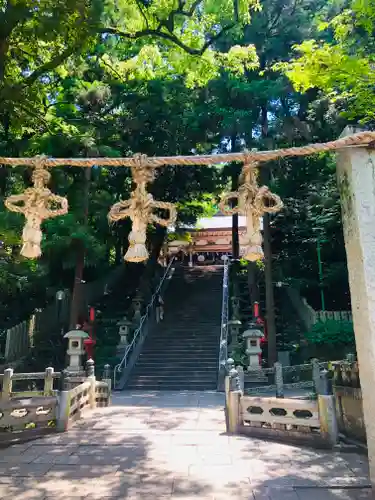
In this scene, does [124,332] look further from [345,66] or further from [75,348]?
[345,66]

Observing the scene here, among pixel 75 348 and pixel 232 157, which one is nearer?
pixel 232 157

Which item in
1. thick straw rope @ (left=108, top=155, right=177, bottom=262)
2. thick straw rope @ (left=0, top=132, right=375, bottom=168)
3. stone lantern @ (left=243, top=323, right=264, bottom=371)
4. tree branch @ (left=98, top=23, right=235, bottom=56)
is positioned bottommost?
stone lantern @ (left=243, top=323, right=264, bottom=371)

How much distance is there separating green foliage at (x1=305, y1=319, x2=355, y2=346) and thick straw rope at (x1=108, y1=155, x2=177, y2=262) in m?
12.5

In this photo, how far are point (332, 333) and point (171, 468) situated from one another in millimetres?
11902

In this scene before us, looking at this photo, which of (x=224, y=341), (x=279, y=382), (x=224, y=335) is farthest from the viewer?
(x=224, y=335)

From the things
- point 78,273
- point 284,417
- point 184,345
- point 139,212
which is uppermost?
point 78,273

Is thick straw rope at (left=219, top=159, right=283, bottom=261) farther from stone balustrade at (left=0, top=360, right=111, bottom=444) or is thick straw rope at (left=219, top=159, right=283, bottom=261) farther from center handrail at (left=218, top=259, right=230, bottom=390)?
center handrail at (left=218, top=259, right=230, bottom=390)

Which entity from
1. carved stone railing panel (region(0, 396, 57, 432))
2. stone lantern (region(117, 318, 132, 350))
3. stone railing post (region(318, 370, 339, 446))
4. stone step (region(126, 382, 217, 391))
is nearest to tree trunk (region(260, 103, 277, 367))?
stone step (region(126, 382, 217, 391))

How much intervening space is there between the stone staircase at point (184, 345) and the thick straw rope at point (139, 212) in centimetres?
1009

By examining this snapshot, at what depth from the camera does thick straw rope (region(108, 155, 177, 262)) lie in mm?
5203

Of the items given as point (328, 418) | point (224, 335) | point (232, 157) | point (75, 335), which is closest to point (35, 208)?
point (232, 157)

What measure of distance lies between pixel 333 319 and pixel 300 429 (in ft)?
34.7

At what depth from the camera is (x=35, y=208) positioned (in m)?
5.36

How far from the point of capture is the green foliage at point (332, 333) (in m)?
15.5
